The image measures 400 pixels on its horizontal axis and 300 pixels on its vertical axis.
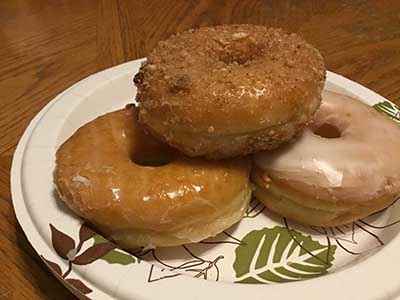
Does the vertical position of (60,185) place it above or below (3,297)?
above

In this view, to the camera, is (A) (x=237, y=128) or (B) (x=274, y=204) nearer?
(A) (x=237, y=128)

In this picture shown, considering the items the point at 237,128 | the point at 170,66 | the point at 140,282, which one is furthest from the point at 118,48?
the point at 140,282

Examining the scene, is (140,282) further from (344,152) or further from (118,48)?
(118,48)

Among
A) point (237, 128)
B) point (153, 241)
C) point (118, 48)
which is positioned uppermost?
point (237, 128)

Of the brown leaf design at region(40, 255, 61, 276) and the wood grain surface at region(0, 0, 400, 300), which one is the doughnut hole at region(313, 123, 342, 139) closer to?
the wood grain surface at region(0, 0, 400, 300)

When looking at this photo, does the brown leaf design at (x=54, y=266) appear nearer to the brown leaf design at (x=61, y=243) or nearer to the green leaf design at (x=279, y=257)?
the brown leaf design at (x=61, y=243)

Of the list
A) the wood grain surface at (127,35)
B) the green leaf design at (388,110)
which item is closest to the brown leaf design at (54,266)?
the wood grain surface at (127,35)

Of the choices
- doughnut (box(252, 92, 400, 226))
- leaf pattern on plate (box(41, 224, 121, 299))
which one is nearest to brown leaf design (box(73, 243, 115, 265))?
leaf pattern on plate (box(41, 224, 121, 299))
